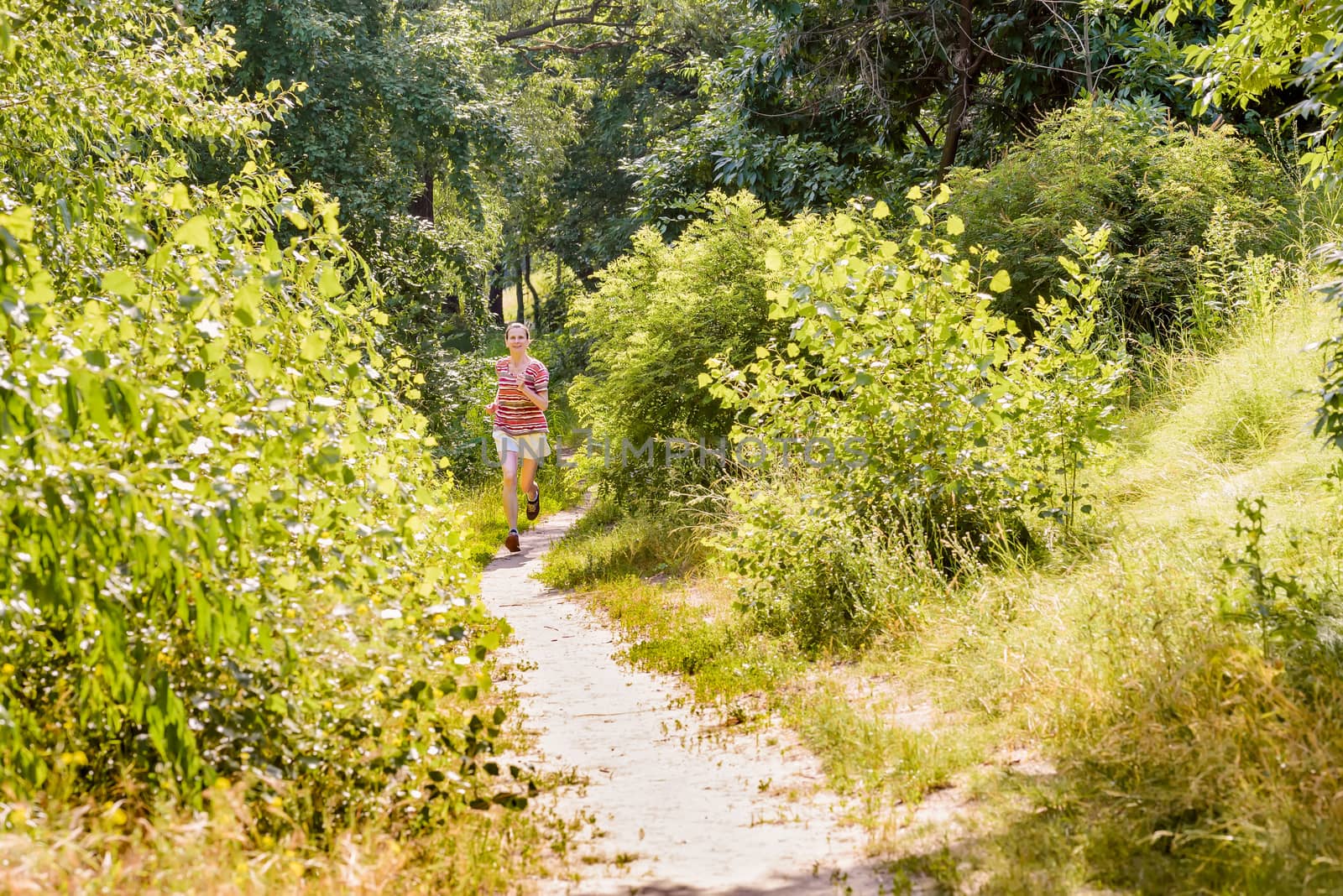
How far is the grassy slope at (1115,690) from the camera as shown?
3.50 m

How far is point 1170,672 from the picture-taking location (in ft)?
14.1

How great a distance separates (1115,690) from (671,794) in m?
1.73

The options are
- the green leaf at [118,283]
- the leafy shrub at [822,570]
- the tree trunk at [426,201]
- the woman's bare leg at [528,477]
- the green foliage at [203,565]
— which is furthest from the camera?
the tree trunk at [426,201]

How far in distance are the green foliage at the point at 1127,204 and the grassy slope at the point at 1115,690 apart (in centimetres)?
218

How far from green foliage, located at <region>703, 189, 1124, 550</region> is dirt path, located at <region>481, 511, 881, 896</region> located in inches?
68.1

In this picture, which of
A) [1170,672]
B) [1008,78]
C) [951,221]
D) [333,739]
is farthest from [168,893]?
[1008,78]

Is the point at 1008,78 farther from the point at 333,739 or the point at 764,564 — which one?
the point at 333,739

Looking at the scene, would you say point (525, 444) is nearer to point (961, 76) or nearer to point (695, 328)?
point (695, 328)

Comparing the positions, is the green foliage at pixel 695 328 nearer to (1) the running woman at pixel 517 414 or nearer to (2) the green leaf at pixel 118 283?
(1) the running woman at pixel 517 414

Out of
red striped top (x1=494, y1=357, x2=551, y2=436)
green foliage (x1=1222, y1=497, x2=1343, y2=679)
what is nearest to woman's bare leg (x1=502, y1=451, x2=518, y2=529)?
red striped top (x1=494, y1=357, x2=551, y2=436)

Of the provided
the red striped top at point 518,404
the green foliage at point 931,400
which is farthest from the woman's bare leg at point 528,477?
the green foliage at point 931,400

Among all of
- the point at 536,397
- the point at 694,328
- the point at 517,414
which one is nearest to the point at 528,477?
the point at 517,414

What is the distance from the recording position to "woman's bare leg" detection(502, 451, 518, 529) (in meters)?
11.3

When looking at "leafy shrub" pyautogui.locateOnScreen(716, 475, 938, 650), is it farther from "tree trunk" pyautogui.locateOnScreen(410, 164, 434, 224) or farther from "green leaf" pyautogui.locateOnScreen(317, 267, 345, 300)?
"tree trunk" pyautogui.locateOnScreen(410, 164, 434, 224)
